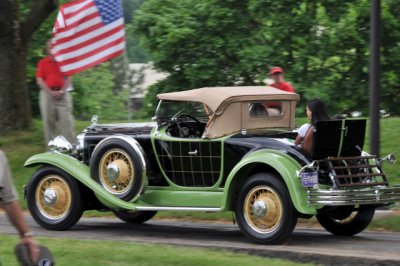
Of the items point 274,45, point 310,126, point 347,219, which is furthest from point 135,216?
point 274,45

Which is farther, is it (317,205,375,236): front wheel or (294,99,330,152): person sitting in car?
(317,205,375,236): front wheel

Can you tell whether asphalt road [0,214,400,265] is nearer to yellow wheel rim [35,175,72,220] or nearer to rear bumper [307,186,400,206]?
yellow wheel rim [35,175,72,220]

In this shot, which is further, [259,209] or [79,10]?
[79,10]

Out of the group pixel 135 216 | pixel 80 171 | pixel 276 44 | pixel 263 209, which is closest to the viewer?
pixel 263 209

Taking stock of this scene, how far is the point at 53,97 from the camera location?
1453cm

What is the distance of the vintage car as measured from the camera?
9.41m

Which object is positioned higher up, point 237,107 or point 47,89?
point 47,89

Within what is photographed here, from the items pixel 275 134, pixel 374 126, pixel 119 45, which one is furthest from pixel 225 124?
pixel 119 45

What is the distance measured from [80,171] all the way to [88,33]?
4.97 meters

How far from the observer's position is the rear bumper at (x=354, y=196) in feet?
30.0

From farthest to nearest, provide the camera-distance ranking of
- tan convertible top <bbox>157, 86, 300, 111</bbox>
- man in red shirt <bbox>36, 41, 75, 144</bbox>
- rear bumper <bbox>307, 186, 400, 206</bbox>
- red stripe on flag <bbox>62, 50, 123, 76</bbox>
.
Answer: red stripe on flag <bbox>62, 50, 123, 76</bbox> → man in red shirt <bbox>36, 41, 75, 144</bbox> → tan convertible top <bbox>157, 86, 300, 111</bbox> → rear bumper <bbox>307, 186, 400, 206</bbox>

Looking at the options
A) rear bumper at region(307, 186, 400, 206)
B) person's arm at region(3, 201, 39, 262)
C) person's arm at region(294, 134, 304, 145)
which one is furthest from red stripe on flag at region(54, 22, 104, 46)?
person's arm at region(3, 201, 39, 262)

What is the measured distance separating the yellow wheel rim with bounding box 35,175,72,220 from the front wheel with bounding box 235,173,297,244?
92.5 inches

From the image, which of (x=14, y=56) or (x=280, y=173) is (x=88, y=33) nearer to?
(x=14, y=56)
